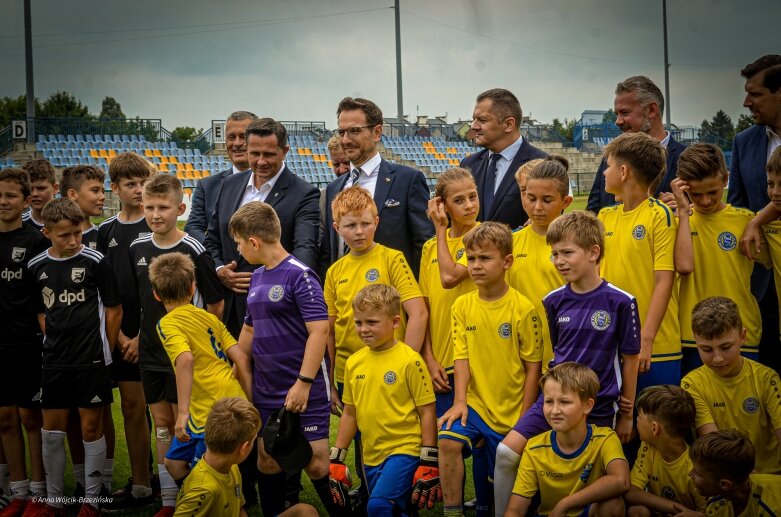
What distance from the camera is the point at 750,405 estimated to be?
185 inches

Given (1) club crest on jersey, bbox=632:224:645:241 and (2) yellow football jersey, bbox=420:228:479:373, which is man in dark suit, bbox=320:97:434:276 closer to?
(2) yellow football jersey, bbox=420:228:479:373

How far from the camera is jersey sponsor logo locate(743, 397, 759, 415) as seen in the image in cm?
468

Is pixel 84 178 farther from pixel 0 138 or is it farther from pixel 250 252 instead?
pixel 0 138

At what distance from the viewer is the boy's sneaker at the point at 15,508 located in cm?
590

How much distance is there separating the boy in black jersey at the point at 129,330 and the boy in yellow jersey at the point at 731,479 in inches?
163

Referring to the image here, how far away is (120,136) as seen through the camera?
32.9 meters

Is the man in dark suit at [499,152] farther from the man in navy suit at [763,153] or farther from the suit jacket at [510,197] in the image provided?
the man in navy suit at [763,153]

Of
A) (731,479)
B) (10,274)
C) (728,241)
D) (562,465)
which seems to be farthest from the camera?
(10,274)

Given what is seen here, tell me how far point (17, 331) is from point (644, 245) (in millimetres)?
4954

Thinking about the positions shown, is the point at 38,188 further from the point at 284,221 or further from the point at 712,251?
the point at 712,251

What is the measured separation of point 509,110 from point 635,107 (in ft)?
3.20

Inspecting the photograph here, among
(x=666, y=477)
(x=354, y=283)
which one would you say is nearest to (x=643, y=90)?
(x=354, y=283)

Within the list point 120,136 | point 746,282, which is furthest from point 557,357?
point 120,136

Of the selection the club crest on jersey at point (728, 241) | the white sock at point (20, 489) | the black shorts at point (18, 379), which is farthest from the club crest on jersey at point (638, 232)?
the white sock at point (20, 489)
